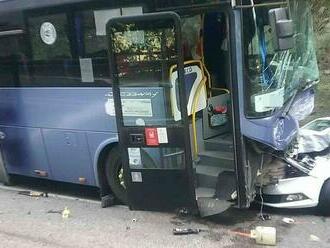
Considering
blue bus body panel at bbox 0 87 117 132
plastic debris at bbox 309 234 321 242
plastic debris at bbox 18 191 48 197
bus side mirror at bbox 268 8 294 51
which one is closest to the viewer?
bus side mirror at bbox 268 8 294 51

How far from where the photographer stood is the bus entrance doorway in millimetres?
5953

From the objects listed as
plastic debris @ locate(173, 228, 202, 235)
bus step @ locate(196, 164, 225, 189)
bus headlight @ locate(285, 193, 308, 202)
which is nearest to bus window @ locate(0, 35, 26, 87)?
bus step @ locate(196, 164, 225, 189)

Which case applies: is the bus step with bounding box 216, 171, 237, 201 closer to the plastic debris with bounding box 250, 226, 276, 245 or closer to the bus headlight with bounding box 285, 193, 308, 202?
the plastic debris with bounding box 250, 226, 276, 245

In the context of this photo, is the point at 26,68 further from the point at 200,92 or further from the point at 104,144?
the point at 200,92

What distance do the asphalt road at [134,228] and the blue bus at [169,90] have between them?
28 centimetres

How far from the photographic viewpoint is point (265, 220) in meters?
6.33

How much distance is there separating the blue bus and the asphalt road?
281mm

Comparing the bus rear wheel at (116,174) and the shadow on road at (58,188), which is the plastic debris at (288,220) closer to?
the bus rear wheel at (116,174)

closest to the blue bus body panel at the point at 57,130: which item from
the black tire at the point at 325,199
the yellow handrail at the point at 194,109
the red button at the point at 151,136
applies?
the red button at the point at 151,136

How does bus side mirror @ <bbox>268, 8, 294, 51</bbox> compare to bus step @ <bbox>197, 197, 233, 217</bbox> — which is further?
bus step @ <bbox>197, 197, 233, 217</bbox>

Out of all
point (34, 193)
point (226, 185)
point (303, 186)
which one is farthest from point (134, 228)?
point (34, 193)

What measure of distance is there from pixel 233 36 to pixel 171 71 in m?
0.74

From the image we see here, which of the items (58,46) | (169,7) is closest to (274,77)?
(169,7)

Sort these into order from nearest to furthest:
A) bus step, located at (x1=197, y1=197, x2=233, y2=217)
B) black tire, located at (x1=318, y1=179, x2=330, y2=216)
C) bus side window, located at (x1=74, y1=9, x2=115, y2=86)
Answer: bus step, located at (x1=197, y1=197, x2=233, y2=217)
black tire, located at (x1=318, y1=179, x2=330, y2=216)
bus side window, located at (x1=74, y1=9, x2=115, y2=86)
